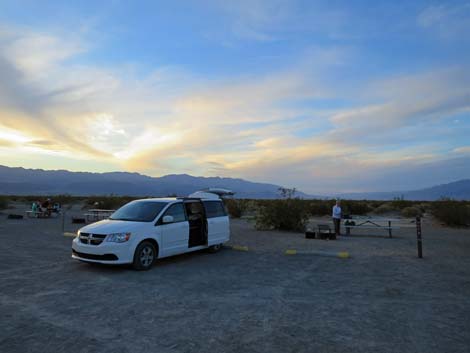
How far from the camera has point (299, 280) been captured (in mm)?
7656

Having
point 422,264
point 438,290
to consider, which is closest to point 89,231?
point 438,290

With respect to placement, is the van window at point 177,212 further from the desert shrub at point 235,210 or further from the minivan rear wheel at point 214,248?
the desert shrub at point 235,210

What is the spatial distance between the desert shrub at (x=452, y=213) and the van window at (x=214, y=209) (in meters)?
15.9

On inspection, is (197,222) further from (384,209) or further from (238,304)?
(384,209)

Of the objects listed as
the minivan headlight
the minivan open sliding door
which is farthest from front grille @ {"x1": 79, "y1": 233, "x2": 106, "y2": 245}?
the minivan open sliding door

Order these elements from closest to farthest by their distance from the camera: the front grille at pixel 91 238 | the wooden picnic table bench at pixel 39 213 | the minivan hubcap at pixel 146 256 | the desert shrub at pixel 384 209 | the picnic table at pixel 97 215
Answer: the front grille at pixel 91 238
the minivan hubcap at pixel 146 256
the picnic table at pixel 97 215
the wooden picnic table bench at pixel 39 213
the desert shrub at pixel 384 209

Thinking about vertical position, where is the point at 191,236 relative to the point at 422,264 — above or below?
above

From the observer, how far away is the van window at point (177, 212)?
9523 millimetres

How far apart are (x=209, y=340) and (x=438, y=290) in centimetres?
490

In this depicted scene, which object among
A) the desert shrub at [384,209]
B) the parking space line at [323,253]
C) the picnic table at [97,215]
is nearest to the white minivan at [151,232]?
the parking space line at [323,253]

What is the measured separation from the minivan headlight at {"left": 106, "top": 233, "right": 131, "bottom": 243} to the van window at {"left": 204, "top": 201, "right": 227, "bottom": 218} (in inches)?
124

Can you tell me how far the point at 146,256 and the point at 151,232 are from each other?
22.9 inches

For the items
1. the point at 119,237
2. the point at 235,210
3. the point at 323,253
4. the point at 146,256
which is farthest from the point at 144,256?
the point at 235,210

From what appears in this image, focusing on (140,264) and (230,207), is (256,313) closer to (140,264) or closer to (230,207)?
(140,264)
